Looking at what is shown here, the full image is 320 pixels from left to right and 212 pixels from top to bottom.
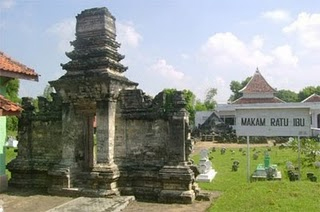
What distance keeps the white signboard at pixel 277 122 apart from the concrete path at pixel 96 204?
5.33 m

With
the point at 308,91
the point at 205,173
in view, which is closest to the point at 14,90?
the point at 205,173

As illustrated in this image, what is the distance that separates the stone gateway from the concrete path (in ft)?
1.60

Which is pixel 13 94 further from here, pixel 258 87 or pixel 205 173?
pixel 205 173

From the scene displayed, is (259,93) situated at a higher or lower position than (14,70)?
higher

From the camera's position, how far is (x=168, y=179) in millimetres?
11266

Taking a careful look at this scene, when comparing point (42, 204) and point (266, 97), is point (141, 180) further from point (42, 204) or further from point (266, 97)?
point (266, 97)

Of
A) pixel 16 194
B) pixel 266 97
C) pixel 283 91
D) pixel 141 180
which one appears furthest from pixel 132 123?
pixel 283 91

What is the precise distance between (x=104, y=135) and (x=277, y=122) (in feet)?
21.1

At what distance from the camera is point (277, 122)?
13562 millimetres

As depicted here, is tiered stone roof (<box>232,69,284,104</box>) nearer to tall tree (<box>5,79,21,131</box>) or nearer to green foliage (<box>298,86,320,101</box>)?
tall tree (<box>5,79,21,131</box>)

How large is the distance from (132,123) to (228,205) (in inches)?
168

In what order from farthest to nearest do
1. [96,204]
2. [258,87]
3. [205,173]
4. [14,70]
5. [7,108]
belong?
[258,87] → [205,173] → [14,70] → [96,204] → [7,108]

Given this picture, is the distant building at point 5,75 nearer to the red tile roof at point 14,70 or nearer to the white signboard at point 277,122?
the red tile roof at point 14,70

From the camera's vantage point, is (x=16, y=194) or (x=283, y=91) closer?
(x=16, y=194)
